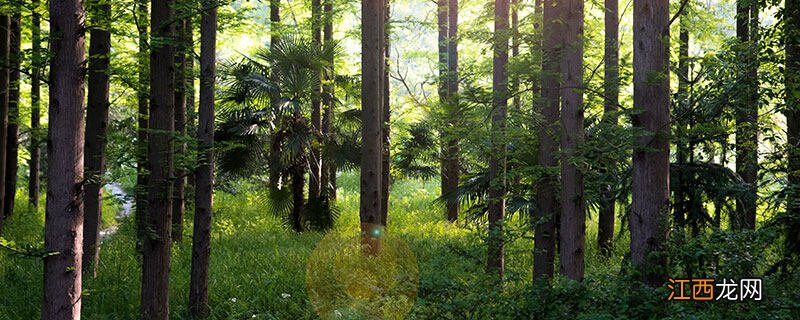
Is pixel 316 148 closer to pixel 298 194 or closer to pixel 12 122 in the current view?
pixel 298 194

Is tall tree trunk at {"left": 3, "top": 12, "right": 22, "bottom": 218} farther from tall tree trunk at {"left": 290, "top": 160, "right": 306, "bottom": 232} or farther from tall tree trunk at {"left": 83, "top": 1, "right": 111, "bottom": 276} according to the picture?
tall tree trunk at {"left": 290, "top": 160, "right": 306, "bottom": 232}

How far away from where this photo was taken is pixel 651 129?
6.88 m

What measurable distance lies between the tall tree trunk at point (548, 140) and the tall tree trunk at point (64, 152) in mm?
5365

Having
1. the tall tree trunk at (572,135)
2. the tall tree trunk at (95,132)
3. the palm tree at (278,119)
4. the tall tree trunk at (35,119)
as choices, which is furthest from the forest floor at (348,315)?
the tall tree trunk at (35,119)

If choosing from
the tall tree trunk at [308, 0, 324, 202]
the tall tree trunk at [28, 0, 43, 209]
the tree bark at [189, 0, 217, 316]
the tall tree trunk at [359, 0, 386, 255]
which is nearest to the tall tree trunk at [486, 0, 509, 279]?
the tall tree trunk at [359, 0, 386, 255]

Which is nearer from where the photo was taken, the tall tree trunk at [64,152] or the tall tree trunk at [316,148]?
the tall tree trunk at [64,152]

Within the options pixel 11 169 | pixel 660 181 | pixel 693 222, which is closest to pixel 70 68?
pixel 660 181

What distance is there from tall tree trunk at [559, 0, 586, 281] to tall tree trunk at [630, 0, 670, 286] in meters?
0.90

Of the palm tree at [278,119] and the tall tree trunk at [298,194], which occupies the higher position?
the palm tree at [278,119]

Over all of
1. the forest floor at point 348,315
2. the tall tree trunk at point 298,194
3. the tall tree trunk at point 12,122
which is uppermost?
the tall tree trunk at point 12,122

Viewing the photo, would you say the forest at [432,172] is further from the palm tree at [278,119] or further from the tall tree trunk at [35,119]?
the tall tree trunk at [35,119]

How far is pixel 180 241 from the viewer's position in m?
14.1

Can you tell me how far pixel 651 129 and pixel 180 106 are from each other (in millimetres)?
8198

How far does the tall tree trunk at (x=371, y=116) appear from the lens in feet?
36.8
